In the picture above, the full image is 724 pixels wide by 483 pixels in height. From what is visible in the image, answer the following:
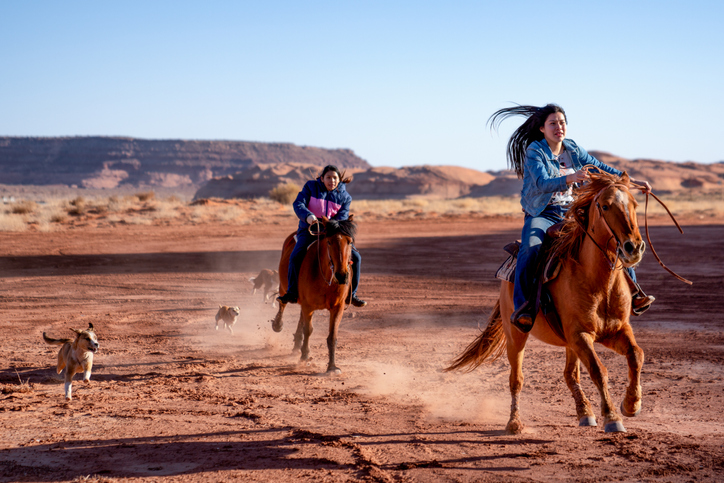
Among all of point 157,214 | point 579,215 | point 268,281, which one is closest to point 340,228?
point 579,215

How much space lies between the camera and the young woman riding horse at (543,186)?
212 inches

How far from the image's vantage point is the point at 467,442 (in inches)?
230

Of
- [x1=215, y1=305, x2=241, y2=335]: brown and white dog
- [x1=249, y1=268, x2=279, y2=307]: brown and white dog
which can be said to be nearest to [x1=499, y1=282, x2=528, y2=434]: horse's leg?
[x1=215, y1=305, x2=241, y2=335]: brown and white dog

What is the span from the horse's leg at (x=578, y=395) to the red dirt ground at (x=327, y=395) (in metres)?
0.30

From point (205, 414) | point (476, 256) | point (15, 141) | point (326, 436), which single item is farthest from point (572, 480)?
point (15, 141)

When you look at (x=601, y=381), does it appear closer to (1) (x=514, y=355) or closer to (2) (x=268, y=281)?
(1) (x=514, y=355)

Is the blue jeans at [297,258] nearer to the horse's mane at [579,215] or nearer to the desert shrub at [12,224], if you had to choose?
the horse's mane at [579,215]

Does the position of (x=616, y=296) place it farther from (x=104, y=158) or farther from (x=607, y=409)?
(x=104, y=158)

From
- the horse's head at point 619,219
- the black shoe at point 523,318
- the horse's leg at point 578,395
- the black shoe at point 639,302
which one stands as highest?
the horse's head at point 619,219

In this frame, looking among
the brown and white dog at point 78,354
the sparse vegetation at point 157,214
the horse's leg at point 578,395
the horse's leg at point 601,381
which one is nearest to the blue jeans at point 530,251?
the horse's leg at point 601,381

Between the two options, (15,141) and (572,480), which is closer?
(572,480)

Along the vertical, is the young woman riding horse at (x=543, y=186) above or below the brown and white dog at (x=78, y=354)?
above

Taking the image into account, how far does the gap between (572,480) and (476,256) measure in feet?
58.6

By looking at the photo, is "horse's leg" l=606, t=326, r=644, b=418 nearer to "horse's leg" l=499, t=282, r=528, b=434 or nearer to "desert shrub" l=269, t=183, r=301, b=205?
"horse's leg" l=499, t=282, r=528, b=434
